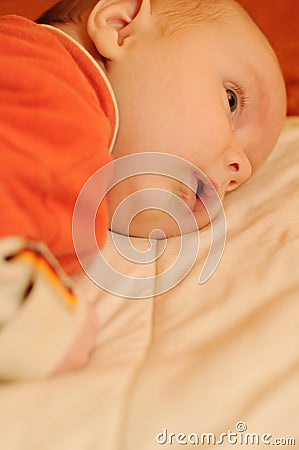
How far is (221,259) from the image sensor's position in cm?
79

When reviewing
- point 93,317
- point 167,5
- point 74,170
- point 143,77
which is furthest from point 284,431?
point 167,5

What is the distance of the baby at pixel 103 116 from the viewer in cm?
60

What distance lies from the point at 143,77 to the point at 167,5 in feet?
0.41

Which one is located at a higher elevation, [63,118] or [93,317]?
[63,118]

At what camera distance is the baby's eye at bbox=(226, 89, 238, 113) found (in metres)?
0.87

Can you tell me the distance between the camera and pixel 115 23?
878mm

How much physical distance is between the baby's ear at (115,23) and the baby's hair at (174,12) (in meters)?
0.02

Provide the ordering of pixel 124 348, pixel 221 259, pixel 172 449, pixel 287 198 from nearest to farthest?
pixel 172 449 → pixel 124 348 → pixel 221 259 → pixel 287 198

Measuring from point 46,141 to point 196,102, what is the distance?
22cm

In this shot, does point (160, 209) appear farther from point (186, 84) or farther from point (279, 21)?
point (279, 21)

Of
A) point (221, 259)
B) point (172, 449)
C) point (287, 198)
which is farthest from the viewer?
point (287, 198)

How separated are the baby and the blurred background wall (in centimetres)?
39

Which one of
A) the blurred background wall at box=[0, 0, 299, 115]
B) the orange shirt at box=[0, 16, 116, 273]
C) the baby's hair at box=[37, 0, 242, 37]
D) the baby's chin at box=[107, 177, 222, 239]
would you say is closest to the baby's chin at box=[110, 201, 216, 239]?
the baby's chin at box=[107, 177, 222, 239]

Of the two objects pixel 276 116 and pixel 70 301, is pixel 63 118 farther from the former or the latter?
pixel 276 116
